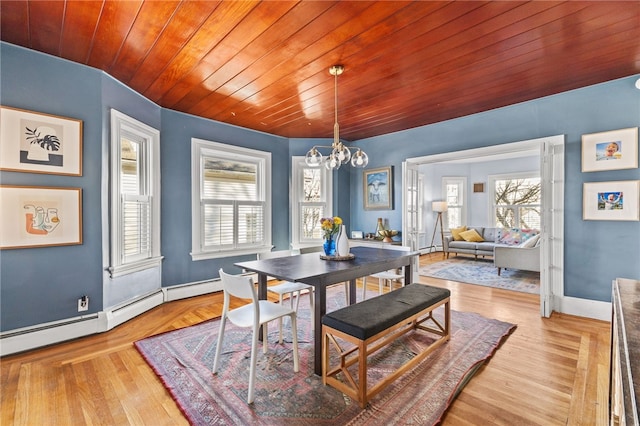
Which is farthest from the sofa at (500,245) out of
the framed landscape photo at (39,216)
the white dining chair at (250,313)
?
the framed landscape photo at (39,216)

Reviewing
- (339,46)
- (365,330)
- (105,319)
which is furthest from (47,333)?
(339,46)

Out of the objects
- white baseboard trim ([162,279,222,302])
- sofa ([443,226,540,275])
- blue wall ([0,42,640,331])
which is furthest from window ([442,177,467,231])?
white baseboard trim ([162,279,222,302])

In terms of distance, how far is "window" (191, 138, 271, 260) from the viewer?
165 inches

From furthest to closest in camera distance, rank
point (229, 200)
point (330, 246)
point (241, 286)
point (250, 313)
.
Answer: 1. point (229, 200)
2. point (330, 246)
3. point (250, 313)
4. point (241, 286)

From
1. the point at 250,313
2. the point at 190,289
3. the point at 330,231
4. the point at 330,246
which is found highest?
the point at 330,231

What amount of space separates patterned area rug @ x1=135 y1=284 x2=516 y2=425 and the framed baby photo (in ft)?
6.49

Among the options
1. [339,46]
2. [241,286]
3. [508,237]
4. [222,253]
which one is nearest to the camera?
[241,286]

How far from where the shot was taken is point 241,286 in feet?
6.48

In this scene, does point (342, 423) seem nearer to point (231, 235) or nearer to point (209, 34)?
point (209, 34)

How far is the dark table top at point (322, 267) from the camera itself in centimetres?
215

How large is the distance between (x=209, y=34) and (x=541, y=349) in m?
3.73

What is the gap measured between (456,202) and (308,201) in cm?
516

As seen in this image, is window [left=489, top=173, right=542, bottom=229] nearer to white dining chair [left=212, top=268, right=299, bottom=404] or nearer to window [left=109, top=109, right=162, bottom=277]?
white dining chair [left=212, top=268, right=299, bottom=404]

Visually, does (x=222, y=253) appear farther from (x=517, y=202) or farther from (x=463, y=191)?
(x=517, y=202)
